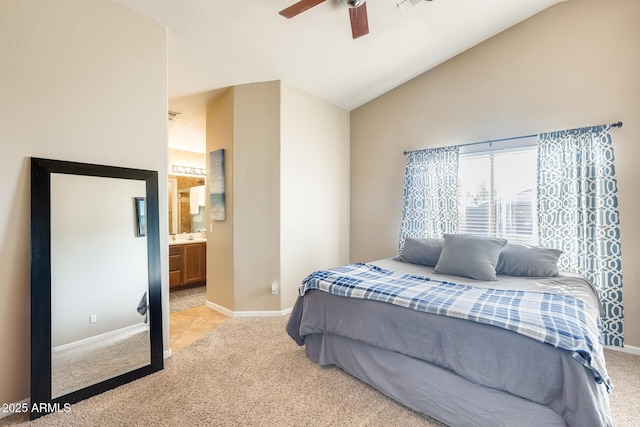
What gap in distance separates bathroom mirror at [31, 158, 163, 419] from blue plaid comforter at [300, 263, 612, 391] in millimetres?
1341

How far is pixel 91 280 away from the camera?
6.88 feet

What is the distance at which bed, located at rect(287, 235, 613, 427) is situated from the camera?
138 cm

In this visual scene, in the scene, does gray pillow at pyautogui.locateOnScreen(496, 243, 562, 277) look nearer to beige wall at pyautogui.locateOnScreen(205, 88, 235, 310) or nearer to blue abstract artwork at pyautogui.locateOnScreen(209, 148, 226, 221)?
beige wall at pyautogui.locateOnScreen(205, 88, 235, 310)

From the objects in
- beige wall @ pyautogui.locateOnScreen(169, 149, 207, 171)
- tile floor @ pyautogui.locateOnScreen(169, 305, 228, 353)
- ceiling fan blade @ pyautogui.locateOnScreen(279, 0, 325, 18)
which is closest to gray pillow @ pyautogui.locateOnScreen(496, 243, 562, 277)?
ceiling fan blade @ pyautogui.locateOnScreen(279, 0, 325, 18)

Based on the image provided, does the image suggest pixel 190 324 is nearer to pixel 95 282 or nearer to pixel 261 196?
pixel 95 282

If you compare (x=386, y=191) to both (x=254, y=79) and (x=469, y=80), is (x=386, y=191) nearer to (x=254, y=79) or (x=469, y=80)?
(x=469, y=80)

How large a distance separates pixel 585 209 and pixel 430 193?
1.49 m

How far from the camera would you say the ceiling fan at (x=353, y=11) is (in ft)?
6.58

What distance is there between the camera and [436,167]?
3.68 m

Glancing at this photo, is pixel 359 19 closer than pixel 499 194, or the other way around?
pixel 359 19

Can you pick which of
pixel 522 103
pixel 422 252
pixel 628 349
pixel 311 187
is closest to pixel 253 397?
pixel 422 252

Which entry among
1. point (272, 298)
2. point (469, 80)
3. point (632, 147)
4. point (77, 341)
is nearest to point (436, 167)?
point (469, 80)

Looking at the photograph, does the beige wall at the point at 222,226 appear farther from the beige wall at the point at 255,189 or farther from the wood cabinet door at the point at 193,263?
the wood cabinet door at the point at 193,263

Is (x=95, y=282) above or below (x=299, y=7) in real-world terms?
below
